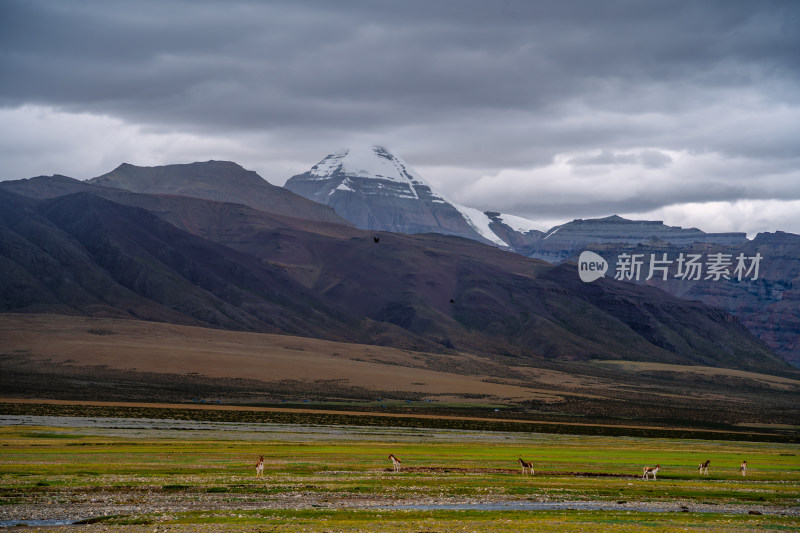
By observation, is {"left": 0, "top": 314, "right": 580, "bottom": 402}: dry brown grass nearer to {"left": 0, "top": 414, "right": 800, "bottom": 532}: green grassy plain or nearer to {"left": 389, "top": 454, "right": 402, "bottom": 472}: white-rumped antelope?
{"left": 0, "top": 414, "right": 800, "bottom": 532}: green grassy plain

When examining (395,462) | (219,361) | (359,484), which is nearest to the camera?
(359,484)

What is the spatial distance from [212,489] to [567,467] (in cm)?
2595

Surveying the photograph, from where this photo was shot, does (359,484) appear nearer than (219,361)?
Yes

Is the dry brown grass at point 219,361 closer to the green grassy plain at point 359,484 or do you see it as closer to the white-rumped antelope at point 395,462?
the green grassy plain at point 359,484

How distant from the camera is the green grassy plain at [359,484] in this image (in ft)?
116

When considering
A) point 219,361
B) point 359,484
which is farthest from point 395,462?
point 219,361

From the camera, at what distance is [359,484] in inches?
1796

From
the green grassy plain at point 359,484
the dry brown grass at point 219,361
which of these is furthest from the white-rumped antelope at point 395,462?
the dry brown grass at point 219,361

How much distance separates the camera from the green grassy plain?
116 ft

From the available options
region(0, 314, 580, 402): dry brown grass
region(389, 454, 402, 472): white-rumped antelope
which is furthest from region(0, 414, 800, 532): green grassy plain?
A: region(0, 314, 580, 402): dry brown grass

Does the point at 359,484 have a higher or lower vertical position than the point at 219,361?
higher

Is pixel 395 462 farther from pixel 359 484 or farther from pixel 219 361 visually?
pixel 219 361

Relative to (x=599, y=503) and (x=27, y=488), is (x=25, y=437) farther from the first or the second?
(x=599, y=503)

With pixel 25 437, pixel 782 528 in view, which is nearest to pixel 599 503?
pixel 782 528
